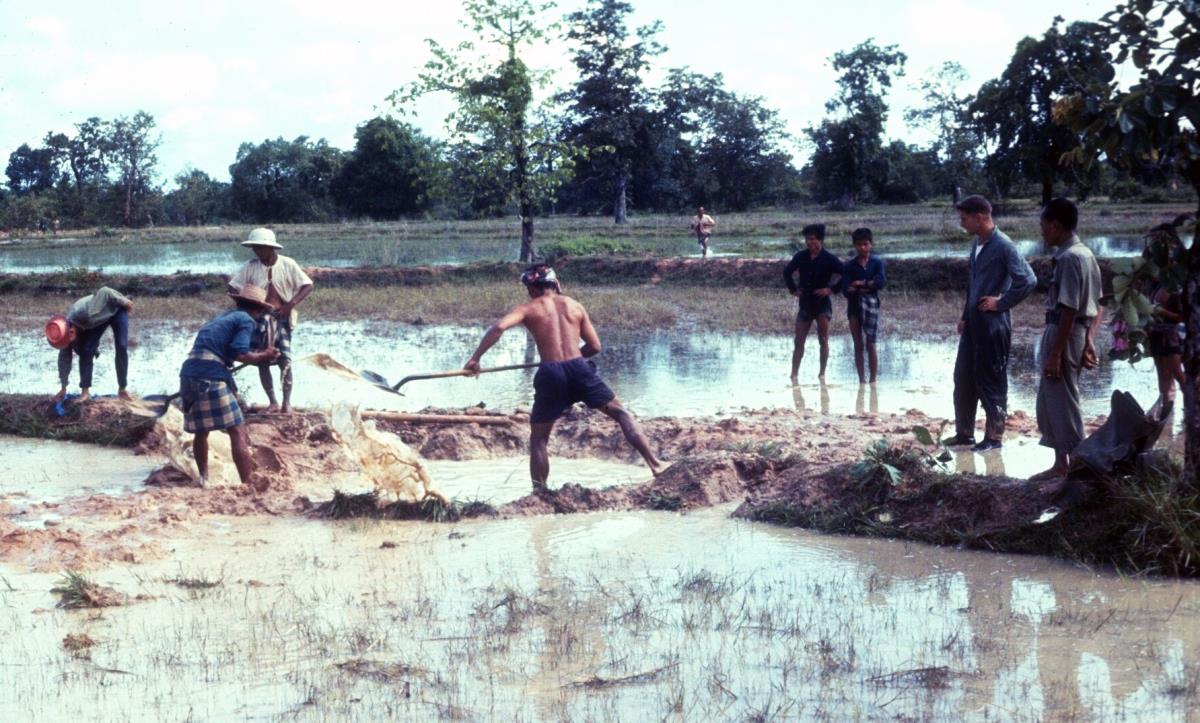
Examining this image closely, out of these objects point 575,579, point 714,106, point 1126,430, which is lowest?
point 575,579

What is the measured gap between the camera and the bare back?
282 inches

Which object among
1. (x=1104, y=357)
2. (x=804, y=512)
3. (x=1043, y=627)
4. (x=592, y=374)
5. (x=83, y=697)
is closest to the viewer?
(x=83, y=697)

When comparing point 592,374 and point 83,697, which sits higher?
point 592,374

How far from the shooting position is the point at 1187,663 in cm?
433

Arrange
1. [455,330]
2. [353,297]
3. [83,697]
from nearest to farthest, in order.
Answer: [83,697]
[455,330]
[353,297]

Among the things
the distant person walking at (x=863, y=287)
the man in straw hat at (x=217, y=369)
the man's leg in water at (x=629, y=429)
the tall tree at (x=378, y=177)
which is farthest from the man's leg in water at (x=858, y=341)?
the tall tree at (x=378, y=177)

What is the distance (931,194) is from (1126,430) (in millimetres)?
60568

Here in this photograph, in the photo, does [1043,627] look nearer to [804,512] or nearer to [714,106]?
[804,512]

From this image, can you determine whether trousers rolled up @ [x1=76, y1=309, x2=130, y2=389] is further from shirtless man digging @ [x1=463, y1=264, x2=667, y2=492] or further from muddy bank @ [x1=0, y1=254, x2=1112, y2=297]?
muddy bank @ [x1=0, y1=254, x2=1112, y2=297]

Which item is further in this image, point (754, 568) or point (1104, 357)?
point (1104, 357)

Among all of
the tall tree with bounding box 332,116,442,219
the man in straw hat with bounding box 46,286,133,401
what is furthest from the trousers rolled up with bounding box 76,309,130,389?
the tall tree with bounding box 332,116,442,219

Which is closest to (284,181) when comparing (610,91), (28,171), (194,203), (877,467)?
(194,203)

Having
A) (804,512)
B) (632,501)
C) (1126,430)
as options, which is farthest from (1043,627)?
(632,501)

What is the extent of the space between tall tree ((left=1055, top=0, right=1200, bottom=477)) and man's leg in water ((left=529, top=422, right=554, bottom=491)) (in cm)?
334
